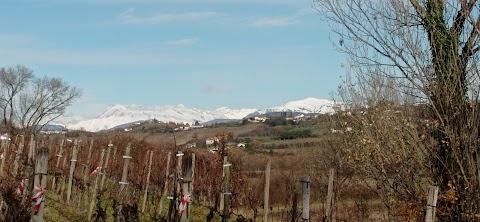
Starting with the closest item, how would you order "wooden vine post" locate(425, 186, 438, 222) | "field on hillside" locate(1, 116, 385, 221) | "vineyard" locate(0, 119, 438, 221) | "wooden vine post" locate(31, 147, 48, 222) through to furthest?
"wooden vine post" locate(425, 186, 438, 222), "wooden vine post" locate(31, 147, 48, 222), "vineyard" locate(0, 119, 438, 221), "field on hillside" locate(1, 116, 385, 221)

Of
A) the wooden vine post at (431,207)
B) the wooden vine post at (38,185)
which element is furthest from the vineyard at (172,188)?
the wooden vine post at (431,207)

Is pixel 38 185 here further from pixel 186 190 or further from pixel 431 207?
pixel 431 207

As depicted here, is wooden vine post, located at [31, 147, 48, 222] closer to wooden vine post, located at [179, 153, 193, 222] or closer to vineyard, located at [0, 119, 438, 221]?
vineyard, located at [0, 119, 438, 221]

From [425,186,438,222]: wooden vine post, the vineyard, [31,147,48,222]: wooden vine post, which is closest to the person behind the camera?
[425,186,438,222]: wooden vine post

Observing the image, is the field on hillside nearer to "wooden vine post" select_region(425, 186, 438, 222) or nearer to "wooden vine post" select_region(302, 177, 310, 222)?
"wooden vine post" select_region(302, 177, 310, 222)

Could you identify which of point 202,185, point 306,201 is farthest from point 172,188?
point 306,201

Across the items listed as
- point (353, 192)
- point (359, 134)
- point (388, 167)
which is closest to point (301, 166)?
point (353, 192)

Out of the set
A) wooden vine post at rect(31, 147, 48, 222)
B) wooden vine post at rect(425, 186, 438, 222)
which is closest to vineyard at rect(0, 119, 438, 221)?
wooden vine post at rect(31, 147, 48, 222)

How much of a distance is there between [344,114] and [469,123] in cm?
903

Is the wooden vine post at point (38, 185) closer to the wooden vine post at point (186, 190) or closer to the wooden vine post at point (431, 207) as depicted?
the wooden vine post at point (186, 190)

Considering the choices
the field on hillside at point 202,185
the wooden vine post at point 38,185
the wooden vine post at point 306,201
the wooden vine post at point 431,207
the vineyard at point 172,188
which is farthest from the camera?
the field on hillside at point 202,185

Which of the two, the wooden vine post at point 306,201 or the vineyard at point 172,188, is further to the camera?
the vineyard at point 172,188

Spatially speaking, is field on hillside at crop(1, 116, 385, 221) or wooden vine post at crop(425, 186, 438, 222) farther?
field on hillside at crop(1, 116, 385, 221)

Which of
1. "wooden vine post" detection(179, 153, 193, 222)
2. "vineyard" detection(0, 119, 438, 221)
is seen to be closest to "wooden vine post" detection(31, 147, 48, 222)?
"vineyard" detection(0, 119, 438, 221)
